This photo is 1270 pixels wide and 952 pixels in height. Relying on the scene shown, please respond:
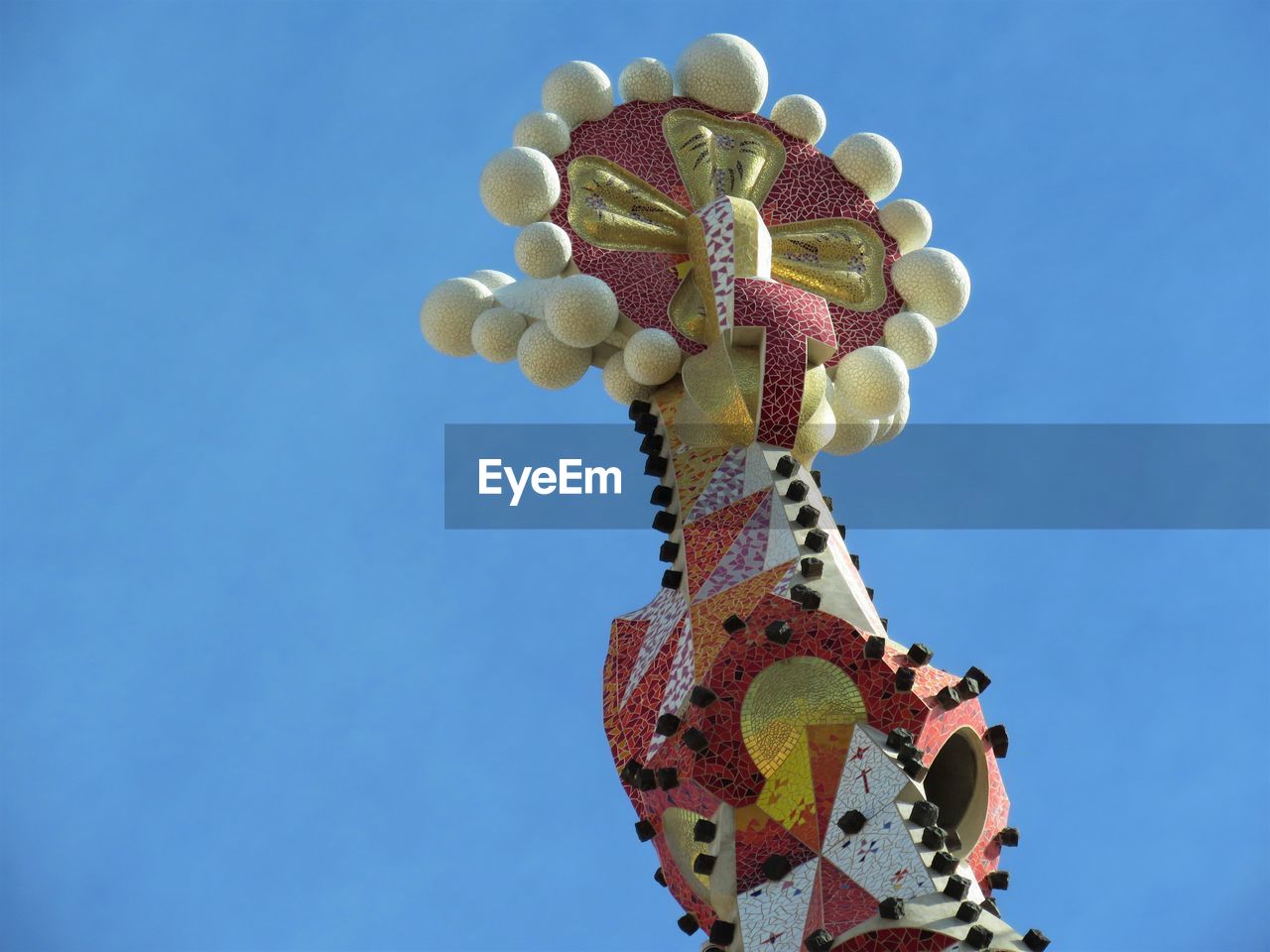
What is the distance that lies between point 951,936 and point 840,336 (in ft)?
20.4

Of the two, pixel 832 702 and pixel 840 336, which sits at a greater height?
pixel 840 336

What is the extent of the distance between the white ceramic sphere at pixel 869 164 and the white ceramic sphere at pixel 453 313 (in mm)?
3864

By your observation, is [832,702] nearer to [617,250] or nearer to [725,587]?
[725,587]

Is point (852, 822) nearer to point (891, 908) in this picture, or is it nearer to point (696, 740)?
point (891, 908)

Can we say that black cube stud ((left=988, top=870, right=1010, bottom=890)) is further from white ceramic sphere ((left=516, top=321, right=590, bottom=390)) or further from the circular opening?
white ceramic sphere ((left=516, top=321, right=590, bottom=390))

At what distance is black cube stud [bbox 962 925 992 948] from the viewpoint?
1413 centimetres

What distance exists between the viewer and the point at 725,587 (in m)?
16.2

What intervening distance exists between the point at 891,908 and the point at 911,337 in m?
6.01

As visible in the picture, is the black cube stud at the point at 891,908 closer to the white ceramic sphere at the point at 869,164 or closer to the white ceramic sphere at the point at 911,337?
the white ceramic sphere at the point at 911,337

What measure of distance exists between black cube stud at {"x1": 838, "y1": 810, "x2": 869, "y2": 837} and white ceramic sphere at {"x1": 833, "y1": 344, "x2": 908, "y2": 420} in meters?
3.97

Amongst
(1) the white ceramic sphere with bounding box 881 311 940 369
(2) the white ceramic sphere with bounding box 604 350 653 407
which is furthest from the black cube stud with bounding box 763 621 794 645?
(1) the white ceramic sphere with bounding box 881 311 940 369

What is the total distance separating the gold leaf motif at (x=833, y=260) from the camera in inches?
744

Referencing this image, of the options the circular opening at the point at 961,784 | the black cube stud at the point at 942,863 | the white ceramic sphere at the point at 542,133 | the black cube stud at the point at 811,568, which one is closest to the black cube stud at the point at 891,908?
the black cube stud at the point at 942,863

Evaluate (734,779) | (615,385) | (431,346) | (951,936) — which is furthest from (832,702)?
(431,346)
